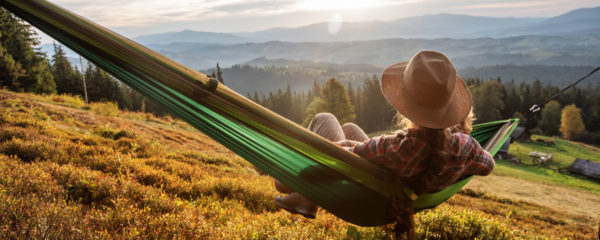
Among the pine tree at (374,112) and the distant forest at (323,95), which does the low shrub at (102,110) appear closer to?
the distant forest at (323,95)

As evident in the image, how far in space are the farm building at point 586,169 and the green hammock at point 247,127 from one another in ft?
145

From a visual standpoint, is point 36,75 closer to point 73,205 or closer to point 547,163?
point 73,205

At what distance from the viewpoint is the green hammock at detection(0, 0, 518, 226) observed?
1736 mm

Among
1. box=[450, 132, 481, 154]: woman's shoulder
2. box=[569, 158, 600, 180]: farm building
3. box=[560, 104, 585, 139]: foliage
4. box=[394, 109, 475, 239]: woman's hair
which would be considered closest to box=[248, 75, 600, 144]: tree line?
box=[560, 104, 585, 139]: foliage

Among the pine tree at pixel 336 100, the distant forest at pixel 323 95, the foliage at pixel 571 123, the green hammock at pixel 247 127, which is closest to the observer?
the green hammock at pixel 247 127

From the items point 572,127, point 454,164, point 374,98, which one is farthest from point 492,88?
point 454,164

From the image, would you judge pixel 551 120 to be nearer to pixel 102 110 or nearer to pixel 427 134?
pixel 102 110

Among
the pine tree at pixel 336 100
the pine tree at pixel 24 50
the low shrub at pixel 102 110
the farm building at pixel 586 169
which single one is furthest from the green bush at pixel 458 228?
the farm building at pixel 586 169

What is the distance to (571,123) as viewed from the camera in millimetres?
56094

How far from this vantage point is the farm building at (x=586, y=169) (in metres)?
33.8

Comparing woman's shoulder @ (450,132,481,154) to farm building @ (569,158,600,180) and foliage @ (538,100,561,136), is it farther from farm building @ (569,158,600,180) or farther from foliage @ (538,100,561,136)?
foliage @ (538,100,561,136)

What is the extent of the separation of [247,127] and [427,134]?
41.7 inches

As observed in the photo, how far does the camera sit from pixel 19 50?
30.6 m

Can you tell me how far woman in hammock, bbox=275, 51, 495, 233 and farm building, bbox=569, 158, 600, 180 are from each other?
44.2 meters
